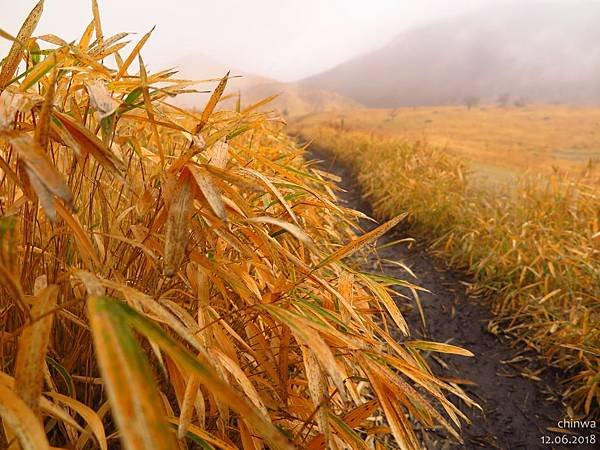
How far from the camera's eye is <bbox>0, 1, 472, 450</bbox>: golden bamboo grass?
0.99 feet

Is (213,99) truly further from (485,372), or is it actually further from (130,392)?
(485,372)

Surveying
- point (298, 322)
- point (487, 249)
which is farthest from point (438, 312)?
point (298, 322)

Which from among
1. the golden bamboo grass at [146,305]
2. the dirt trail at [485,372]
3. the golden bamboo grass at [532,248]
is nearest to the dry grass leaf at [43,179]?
the golden bamboo grass at [146,305]

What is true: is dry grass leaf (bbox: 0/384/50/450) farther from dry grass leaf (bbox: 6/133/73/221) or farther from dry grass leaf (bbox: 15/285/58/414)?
dry grass leaf (bbox: 6/133/73/221)

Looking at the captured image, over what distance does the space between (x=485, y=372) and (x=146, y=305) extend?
2.19 metres

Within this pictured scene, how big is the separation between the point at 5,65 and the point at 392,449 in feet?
4.84

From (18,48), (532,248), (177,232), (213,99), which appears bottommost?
(532,248)

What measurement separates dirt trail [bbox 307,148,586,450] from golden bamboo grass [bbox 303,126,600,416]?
0.10 meters

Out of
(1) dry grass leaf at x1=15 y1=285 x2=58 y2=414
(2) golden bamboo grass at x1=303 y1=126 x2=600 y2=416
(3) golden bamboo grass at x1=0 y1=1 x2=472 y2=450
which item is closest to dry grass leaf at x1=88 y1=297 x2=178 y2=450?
(3) golden bamboo grass at x1=0 y1=1 x2=472 y2=450

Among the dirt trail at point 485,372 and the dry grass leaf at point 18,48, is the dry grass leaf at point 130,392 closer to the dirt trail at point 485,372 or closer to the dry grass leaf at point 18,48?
the dry grass leaf at point 18,48

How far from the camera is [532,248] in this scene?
2641mm

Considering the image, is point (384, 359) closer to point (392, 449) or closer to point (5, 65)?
point (5, 65)

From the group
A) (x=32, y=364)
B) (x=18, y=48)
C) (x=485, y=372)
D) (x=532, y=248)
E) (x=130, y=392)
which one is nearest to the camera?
(x=130, y=392)

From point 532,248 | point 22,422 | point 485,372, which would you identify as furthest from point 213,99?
point 532,248
